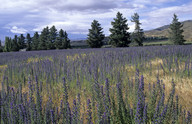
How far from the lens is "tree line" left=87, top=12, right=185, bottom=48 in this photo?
3244 centimetres

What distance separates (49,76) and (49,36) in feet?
137

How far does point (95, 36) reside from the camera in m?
37.1

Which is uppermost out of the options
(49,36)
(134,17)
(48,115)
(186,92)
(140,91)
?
(134,17)

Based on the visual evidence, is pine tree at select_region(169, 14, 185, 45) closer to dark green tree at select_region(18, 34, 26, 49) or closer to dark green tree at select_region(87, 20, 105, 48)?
dark green tree at select_region(87, 20, 105, 48)

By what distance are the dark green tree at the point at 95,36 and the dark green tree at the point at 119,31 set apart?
4.68m

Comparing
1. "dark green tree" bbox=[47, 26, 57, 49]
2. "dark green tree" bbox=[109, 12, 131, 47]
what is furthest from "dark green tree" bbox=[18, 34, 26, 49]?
"dark green tree" bbox=[109, 12, 131, 47]

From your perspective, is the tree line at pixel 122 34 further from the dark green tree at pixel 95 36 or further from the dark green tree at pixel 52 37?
the dark green tree at pixel 52 37

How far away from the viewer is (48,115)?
239cm

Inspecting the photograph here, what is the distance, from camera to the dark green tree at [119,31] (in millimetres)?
32250

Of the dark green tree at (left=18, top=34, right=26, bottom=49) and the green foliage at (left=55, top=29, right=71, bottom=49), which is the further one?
the dark green tree at (left=18, top=34, right=26, bottom=49)

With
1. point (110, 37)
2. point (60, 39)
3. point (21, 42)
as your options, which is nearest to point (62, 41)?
point (60, 39)

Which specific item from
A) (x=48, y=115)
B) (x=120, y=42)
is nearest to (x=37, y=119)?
(x=48, y=115)

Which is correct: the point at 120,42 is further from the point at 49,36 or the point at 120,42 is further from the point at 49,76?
the point at 49,76

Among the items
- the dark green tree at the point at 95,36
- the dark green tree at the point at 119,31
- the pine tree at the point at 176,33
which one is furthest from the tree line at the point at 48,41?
the pine tree at the point at 176,33
